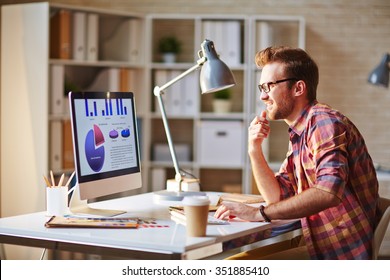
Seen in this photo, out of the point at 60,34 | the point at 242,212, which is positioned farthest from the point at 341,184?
the point at 60,34

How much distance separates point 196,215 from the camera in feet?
6.90

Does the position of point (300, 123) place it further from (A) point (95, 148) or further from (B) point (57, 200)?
(B) point (57, 200)

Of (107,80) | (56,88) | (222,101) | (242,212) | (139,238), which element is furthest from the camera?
(222,101)

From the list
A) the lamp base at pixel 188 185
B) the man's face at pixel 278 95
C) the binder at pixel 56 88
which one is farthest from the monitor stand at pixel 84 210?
the binder at pixel 56 88

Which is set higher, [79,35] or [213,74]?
[79,35]

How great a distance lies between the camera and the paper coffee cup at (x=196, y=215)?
A: 209cm

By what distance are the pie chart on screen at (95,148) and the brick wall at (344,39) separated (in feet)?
9.37

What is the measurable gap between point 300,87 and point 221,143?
8.34 ft

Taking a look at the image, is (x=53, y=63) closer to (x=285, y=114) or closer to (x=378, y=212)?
(x=285, y=114)

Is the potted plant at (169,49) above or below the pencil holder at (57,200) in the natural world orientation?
above

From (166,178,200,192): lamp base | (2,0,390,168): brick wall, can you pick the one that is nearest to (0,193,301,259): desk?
(166,178,200,192): lamp base

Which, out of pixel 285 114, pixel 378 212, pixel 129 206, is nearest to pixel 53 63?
pixel 129 206

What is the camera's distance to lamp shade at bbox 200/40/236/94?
2.57 m

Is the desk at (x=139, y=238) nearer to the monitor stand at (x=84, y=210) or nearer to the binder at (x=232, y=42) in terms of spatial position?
the monitor stand at (x=84, y=210)
